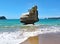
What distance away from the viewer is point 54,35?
5.81ft

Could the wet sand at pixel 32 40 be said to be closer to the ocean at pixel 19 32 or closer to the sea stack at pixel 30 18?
the ocean at pixel 19 32

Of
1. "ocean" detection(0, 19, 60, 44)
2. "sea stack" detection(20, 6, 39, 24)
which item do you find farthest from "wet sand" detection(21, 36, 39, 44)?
"sea stack" detection(20, 6, 39, 24)

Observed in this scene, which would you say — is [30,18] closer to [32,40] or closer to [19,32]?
[19,32]

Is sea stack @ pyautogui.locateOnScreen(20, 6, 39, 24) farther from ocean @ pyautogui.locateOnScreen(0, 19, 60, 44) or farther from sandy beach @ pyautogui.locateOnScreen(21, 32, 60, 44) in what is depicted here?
sandy beach @ pyautogui.locateOnScreen(21, 32, 60, 44)

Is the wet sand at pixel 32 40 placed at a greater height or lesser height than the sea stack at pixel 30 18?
greater

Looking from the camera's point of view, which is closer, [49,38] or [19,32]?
[49,38]

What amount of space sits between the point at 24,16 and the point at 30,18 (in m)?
0.97

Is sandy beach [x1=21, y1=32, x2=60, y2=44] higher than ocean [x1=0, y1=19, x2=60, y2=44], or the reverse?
sandy beach [x1=21, y1=32, x2=60, y2=44]

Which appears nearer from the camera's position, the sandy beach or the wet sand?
the sandy beach

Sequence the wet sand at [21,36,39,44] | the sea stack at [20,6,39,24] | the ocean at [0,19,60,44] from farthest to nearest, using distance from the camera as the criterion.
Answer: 1. the sea stack at [20,6,39,24]
2. the ocean at [0,19,60,44]
3. the wet sand at [21,36,39,44]

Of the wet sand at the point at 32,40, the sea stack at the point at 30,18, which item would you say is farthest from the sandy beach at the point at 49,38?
the sea stack at the point at 30,18

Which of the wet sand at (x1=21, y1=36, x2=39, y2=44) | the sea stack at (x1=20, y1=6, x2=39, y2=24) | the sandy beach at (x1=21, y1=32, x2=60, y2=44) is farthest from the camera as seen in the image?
the sea stack at (x1=20, y1=6, x2=39, y2=24)

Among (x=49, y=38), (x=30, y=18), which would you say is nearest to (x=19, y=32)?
(x=49, y=38)

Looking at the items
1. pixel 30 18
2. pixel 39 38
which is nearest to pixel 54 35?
pixel 39 38
